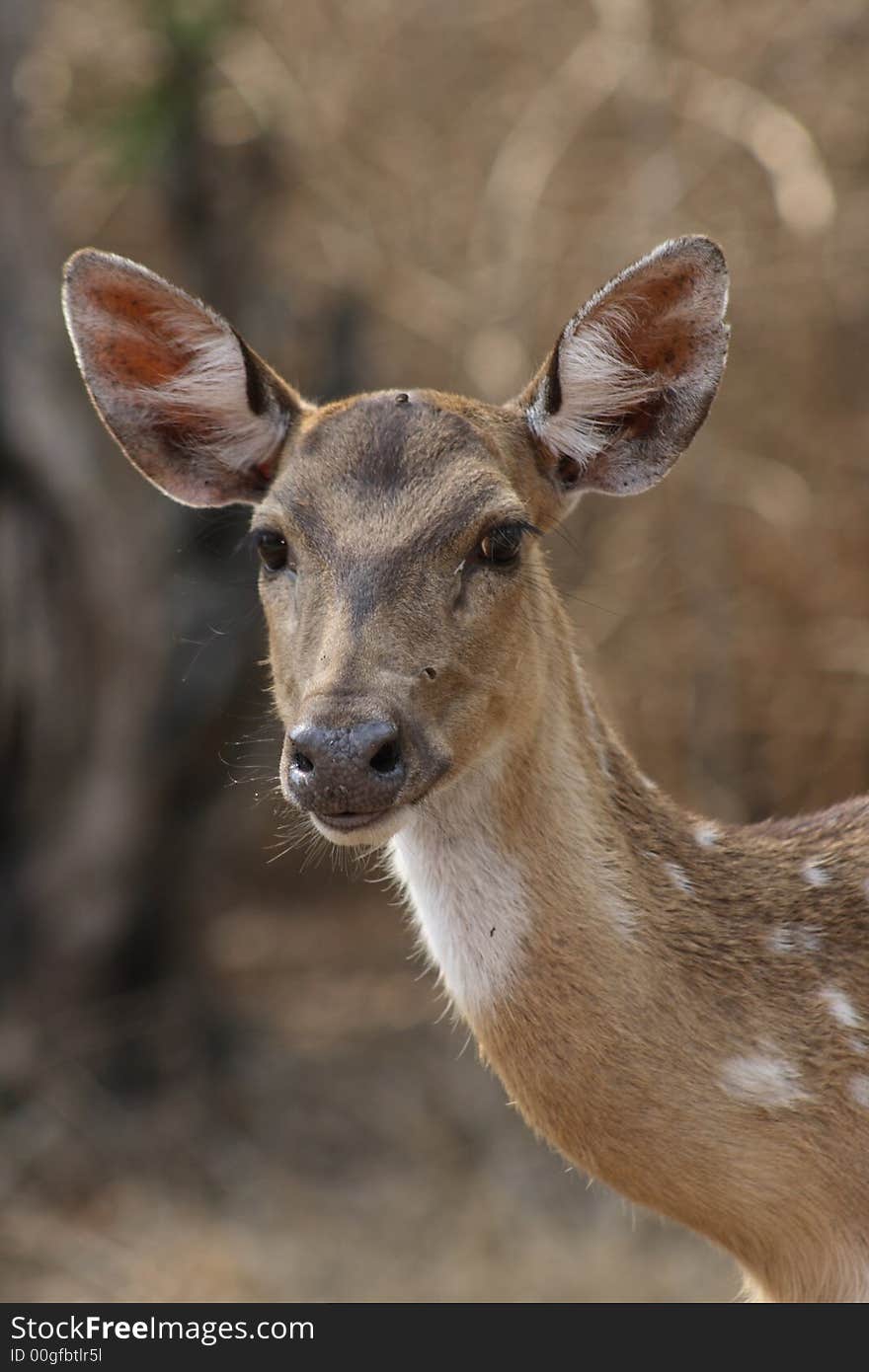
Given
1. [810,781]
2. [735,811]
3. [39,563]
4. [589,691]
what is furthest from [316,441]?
[810,781]

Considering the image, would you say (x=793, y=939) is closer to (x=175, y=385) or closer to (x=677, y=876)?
(x=677, y=876)

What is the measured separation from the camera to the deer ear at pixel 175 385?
409 cm

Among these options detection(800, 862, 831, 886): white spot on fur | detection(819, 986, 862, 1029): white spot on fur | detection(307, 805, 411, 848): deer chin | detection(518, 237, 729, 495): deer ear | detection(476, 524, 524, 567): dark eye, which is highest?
detection(518, 237, 729, 495): deer ear

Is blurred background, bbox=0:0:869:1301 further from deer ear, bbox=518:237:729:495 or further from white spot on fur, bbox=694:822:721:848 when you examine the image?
white spot on fur, bbox=694:822:721:848

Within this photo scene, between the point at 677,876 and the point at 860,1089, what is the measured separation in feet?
1.85

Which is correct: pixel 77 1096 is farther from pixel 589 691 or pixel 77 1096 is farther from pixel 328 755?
pixel 328 755

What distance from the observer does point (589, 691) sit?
158 inches

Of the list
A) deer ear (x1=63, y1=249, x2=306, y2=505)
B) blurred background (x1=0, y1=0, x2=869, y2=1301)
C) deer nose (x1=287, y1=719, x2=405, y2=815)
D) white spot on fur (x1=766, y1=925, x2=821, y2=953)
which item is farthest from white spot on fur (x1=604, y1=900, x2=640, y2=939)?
blurred background (x1=0, y1=0, x2=869, y2=1301)

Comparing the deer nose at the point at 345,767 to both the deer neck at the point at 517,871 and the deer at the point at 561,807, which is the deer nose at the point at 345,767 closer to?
the deer at the point at 561,807

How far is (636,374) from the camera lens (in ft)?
13.3

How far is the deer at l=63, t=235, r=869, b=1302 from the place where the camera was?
3.55 m

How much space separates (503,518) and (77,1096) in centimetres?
549

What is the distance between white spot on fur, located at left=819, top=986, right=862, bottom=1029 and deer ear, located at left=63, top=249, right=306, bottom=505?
1693mm

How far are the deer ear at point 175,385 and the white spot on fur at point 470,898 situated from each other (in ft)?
3.29
